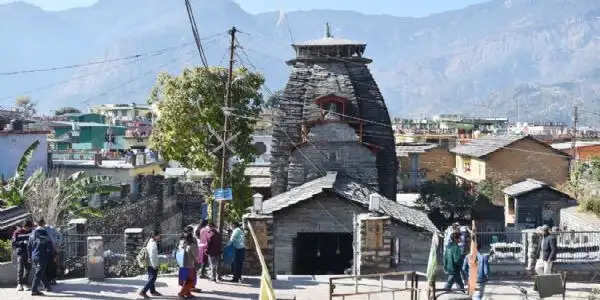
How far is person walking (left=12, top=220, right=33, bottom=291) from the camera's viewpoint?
1906 centimetres

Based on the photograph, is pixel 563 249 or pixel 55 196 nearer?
pixel 563 249

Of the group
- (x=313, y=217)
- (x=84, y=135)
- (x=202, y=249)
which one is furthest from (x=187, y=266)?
(x=84, y=135)

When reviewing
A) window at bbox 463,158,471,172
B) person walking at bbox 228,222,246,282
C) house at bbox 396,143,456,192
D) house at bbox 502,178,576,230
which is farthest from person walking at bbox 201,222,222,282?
house at bbox 396,143,456,192

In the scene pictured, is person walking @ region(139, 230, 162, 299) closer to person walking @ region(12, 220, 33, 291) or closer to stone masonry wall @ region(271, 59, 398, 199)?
person walking @ region(12, 220, 33, 291)

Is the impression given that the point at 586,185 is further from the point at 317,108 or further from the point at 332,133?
the point at 317,108

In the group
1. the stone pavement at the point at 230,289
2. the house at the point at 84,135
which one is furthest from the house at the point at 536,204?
the house at the point at 84,135

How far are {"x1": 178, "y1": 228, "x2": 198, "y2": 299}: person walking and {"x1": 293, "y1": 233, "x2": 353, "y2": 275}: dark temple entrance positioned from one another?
11258 mm

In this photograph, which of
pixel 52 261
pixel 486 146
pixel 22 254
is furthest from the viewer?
pixel 486 146

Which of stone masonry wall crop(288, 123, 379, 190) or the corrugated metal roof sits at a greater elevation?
stone masonry wall crop(288, 123, 379, 190)

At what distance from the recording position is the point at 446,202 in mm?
49812

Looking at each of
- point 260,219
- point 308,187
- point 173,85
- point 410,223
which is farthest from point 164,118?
point 260,219

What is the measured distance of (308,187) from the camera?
3438 centimetres

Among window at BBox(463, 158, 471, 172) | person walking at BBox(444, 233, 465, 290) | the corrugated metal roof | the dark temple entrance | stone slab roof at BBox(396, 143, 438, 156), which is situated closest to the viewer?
person walking at BBox(444, 233, 465, 290)

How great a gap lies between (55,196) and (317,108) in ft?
57.8
